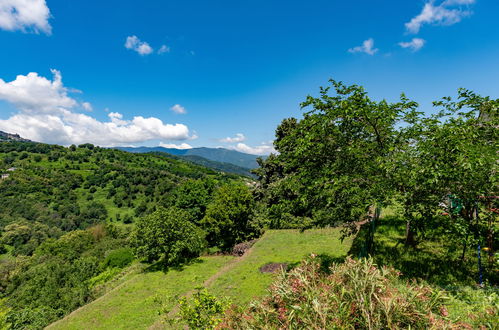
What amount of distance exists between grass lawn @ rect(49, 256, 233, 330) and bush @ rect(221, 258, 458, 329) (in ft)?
42.1

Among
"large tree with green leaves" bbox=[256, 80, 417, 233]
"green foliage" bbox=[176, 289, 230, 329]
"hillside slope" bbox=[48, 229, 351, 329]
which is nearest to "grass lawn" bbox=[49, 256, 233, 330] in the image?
"hillside slope" bbox=[48, 229, 351, 329]

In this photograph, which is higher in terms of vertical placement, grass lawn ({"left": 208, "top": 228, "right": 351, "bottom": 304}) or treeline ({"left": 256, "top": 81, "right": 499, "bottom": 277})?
treeline ({"left": 256, "top": 81, "right": 499, "bottom": 277})

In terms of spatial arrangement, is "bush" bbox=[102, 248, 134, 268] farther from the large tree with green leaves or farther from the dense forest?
the large tree with green leaves

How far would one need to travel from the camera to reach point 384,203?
325 inches

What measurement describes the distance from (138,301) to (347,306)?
75.4 ft

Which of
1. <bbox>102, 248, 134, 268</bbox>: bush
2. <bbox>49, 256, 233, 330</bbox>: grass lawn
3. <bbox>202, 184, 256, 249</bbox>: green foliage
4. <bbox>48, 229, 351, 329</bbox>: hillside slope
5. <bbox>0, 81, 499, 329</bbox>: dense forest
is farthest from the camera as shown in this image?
<bbox>102, 248, 134, 268</bbox>: bush

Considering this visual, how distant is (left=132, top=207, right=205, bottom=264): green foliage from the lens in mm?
26844

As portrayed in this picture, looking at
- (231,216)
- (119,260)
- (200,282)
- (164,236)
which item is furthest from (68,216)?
(200,282)

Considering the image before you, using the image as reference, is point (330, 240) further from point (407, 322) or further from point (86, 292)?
point (86, 292)

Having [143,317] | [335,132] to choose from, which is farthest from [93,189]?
[335,132]

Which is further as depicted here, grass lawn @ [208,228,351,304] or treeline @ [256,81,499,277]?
grass lawn @ [208,228,351,304]

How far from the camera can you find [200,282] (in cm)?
2248

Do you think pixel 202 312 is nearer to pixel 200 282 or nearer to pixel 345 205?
pixel 345 205

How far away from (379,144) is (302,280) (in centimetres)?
809
